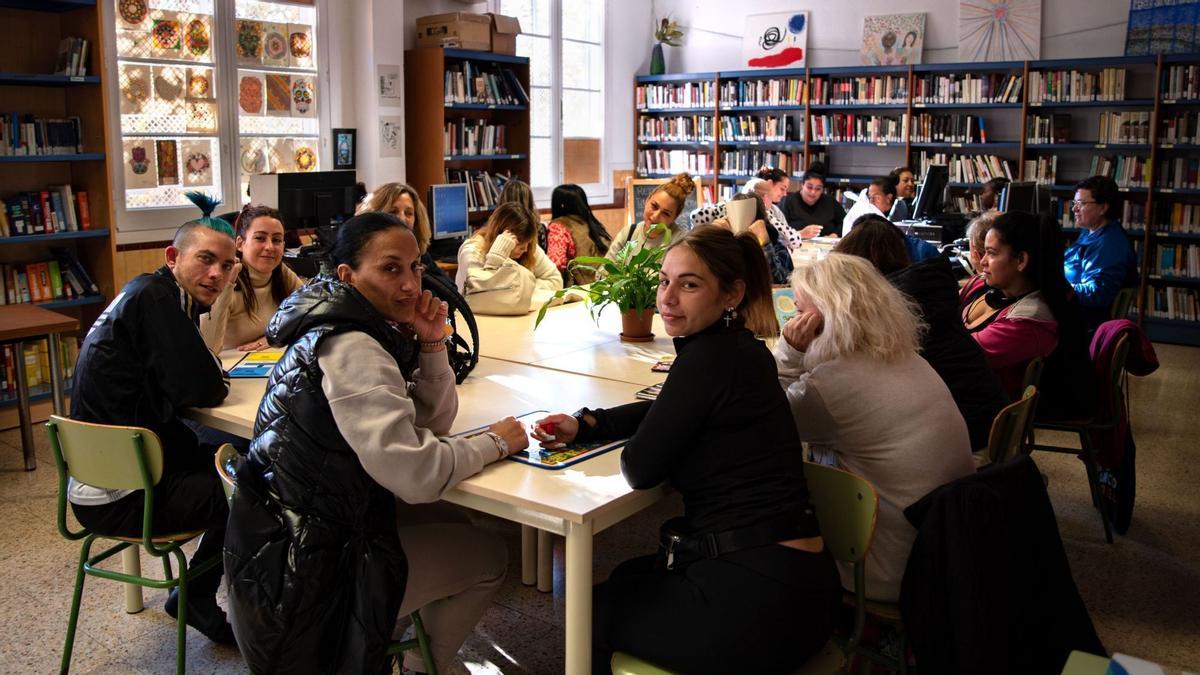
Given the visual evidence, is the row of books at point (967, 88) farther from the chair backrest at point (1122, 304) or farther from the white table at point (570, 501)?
the white table at point (570, 501)

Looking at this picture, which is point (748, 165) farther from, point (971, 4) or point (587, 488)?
point (587, 488)

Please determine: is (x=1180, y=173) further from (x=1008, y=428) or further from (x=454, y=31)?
(x=1008, y=428)

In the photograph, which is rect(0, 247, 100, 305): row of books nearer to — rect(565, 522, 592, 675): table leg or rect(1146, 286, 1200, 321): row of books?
rect(565, 522, 592, 675): table leg

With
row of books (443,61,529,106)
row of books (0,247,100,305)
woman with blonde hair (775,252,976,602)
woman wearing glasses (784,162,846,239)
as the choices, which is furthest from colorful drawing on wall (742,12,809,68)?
woman with blonde hair (775,252,976,602)

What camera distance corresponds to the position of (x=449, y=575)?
2.21m

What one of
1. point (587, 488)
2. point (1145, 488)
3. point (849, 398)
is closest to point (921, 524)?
point (849, 398)

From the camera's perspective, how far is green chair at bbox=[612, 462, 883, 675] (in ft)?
6.61

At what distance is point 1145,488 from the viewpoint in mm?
4285

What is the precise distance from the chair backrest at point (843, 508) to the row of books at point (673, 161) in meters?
8.02

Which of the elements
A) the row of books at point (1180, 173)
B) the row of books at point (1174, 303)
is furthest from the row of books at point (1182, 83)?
the row of books at point (1174, 303)

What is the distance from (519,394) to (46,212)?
366cm

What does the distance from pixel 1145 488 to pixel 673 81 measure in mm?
6629

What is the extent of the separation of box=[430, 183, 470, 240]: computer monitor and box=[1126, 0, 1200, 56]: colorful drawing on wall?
524 cm

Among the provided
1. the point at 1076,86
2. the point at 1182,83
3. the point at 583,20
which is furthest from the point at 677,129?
the point at 1182,83
